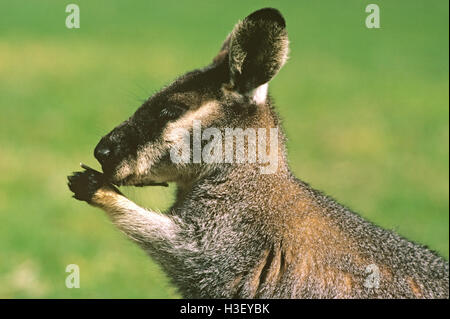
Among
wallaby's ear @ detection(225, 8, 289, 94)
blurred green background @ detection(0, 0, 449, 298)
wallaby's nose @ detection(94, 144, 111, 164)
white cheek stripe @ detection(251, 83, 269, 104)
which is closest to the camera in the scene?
wallaby's ear @ detection(225, 8, 289, 94)

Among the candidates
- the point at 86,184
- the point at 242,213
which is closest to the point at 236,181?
the point at 242,213

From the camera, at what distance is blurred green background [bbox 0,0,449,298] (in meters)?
8.30

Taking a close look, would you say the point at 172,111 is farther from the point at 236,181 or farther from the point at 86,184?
the point at 86,184

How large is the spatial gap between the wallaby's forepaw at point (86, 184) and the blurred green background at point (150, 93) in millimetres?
547

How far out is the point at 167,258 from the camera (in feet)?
17.7

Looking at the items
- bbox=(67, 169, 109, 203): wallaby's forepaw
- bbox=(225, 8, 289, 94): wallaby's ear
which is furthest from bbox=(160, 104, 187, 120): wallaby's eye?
bbox=(67, 169, 109, 203): wallaby's forepaw

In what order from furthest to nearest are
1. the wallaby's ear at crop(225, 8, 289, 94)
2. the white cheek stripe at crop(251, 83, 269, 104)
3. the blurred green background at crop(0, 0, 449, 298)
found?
1. the blurred green background at crop(0, 0, 449, 298)
2. the white cheek stripe at crop(251, 83, 269, 104)
3. the wallaby's ear at crop(225, 8, 289, 94)

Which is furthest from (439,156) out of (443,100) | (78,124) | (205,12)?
(205,12)

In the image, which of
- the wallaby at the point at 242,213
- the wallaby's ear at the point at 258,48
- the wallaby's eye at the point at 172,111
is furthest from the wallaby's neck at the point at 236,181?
the wallaby's ear at the point at 258,48

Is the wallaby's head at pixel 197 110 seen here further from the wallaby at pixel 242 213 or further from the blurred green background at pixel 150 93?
the blurred green background at pixel 150 93

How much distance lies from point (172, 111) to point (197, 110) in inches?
6.6

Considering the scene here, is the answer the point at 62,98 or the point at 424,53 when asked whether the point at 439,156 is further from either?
the point at 424,53

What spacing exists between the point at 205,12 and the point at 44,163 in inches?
643

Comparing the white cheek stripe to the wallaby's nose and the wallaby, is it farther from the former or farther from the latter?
the wallaby's nose
